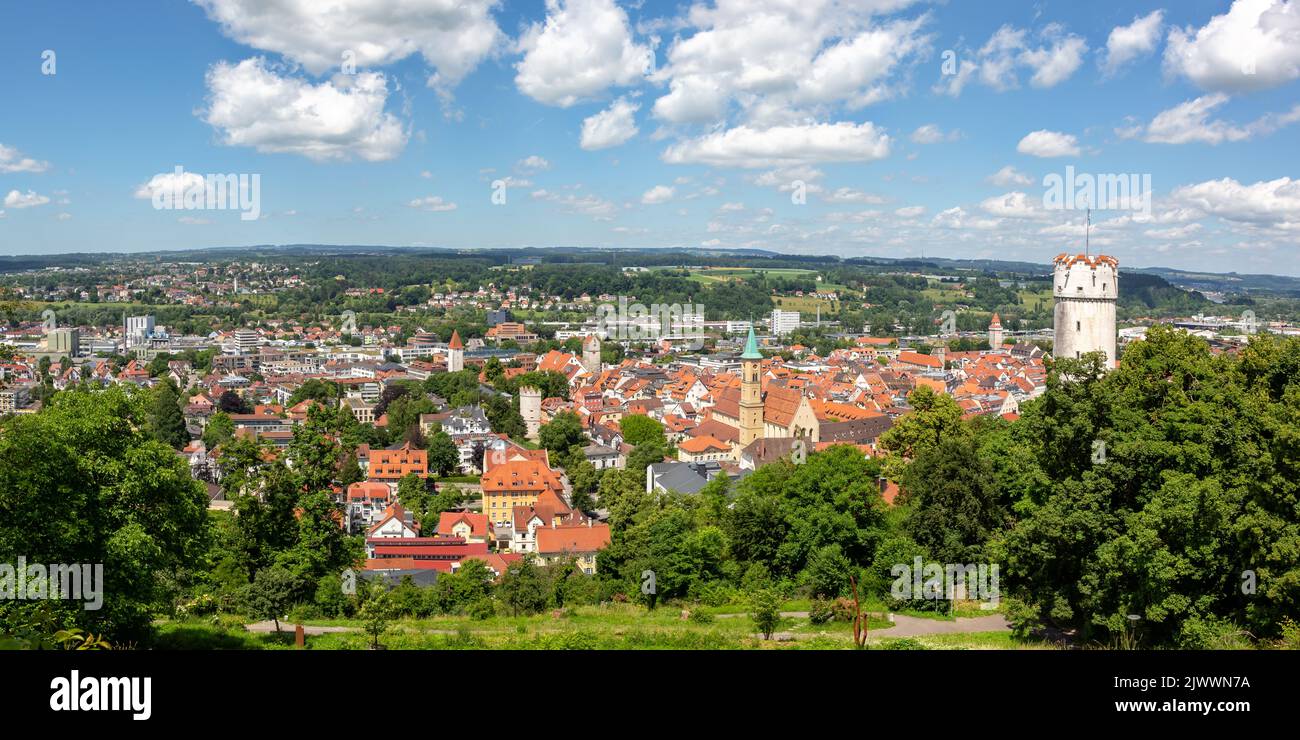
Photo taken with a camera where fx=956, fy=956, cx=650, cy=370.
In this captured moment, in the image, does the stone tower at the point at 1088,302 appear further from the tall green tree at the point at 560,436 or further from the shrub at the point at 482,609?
the tall green tree at the point at 560,436

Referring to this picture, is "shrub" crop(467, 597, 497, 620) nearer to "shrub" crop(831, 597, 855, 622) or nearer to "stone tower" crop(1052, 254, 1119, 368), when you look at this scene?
"shrub" crop(831, 597, 855, 622)

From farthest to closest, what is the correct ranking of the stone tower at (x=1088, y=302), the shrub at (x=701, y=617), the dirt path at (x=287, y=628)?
the stone tower at (x=1088, y=302) < the shrub at (x=701, y=617) < the dirt path at (x=287, y=628)

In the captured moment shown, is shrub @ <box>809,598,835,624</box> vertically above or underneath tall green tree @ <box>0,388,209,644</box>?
underneath

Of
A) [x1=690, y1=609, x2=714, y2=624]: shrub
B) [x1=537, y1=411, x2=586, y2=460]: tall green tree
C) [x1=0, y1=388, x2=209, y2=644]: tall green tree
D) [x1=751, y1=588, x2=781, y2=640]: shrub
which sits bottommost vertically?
[x1=537, y1=411, x2=586, y2=460]: tall green tree

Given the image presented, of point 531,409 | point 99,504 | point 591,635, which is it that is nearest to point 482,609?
point 591,635

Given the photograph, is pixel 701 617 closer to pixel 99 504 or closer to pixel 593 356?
pixel 99 504

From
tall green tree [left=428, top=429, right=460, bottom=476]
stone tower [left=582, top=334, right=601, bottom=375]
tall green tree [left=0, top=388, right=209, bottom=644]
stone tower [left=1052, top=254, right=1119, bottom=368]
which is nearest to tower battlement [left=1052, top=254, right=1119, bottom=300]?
stone tower [left=1052, top=254, right=1119, bottom=368]

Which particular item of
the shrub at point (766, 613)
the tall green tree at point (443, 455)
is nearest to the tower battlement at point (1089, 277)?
the shrub at point (766, 613)

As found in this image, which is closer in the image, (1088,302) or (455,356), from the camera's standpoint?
(1088,302)
